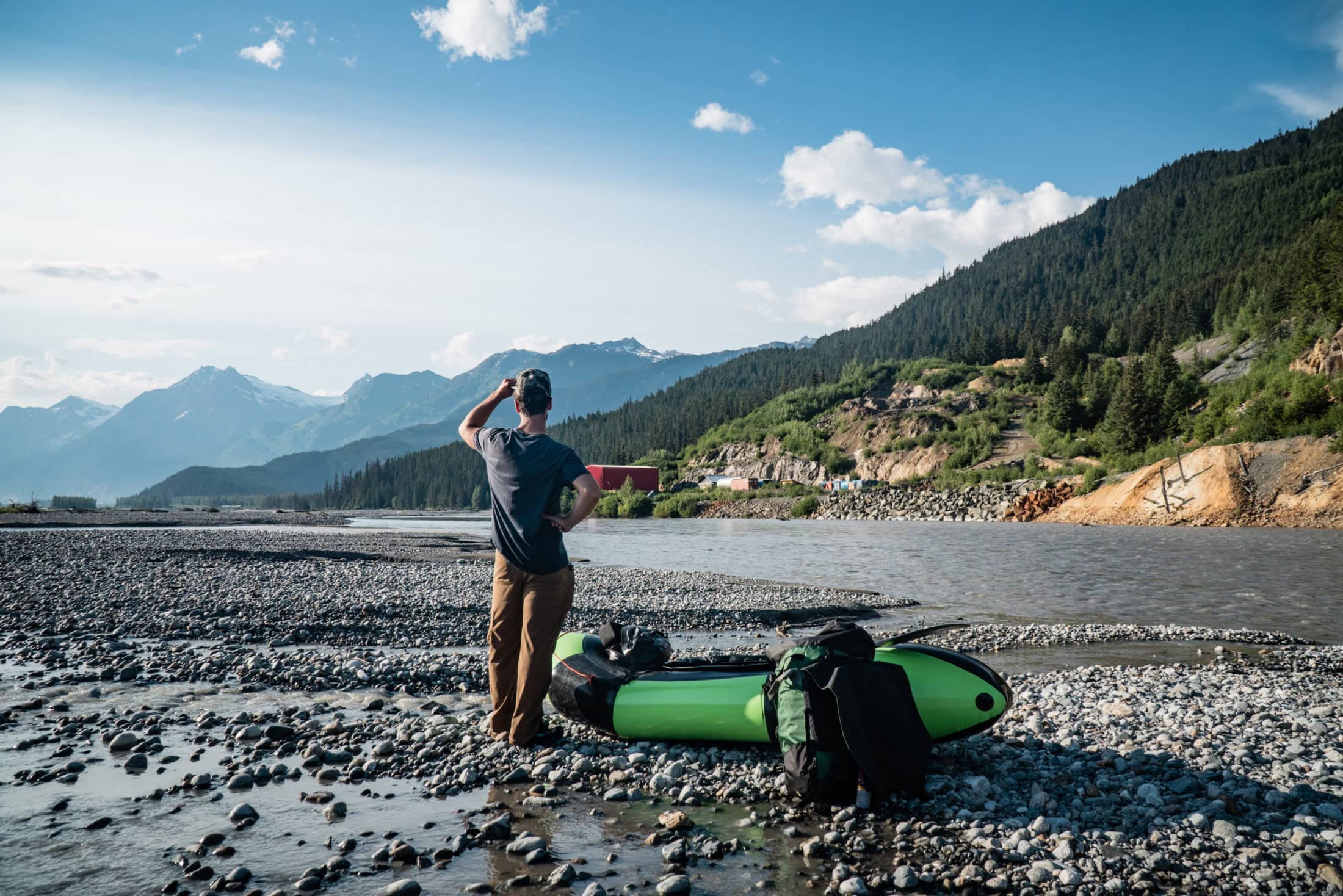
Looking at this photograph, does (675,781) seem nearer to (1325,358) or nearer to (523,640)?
(523,640)

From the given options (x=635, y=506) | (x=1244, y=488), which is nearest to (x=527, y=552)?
(x=1244, y=488)

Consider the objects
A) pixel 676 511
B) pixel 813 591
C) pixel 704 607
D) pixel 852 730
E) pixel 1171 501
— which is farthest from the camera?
pixel 676 511

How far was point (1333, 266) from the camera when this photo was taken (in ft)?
203

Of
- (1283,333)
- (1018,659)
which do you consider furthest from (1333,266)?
(1018,659)

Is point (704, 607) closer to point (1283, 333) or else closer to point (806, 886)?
point (806, 886)

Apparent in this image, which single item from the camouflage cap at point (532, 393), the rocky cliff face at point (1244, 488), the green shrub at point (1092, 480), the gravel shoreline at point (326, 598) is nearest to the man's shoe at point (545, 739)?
the camouflage cap at point (532, 393)

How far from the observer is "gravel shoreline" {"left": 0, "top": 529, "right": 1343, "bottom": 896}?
15.3 ft

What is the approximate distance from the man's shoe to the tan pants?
52 millimetres

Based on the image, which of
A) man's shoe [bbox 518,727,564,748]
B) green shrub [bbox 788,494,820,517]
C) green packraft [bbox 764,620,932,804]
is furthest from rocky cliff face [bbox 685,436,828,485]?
green packraft [bbox 764,620,932,804]

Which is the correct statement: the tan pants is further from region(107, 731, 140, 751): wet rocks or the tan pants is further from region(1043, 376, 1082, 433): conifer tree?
region(1043, 376, 1082, 433): conifer tree

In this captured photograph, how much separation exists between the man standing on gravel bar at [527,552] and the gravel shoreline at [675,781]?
1.71ft

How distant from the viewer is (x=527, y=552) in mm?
6738

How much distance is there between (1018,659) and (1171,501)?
1895 inches

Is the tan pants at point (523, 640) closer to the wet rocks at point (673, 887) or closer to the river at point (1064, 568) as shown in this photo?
the wet rocks at point (673, 887)
